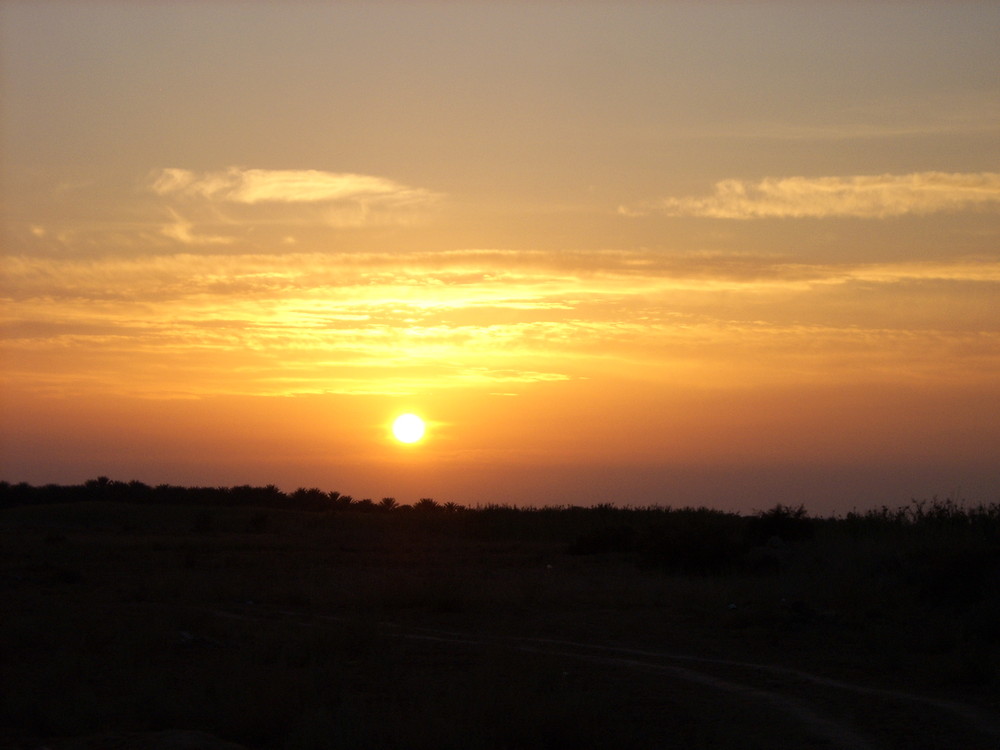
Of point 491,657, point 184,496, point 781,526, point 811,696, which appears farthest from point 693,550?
point 184,496

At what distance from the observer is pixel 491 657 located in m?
15.6

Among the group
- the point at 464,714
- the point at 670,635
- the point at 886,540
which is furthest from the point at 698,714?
the point at 886,540

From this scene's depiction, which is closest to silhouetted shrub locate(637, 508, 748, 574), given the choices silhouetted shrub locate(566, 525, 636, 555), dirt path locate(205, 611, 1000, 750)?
silhouetted shrub locate(566, 525, 636, 555)

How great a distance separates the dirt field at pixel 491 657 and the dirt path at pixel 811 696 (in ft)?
0.17

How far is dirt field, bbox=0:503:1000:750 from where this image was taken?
1177 centimetres

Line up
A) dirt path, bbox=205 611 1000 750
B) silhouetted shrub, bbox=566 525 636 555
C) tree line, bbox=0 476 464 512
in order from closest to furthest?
dirt path, bbox=205 611 1000 750, silhouetted shrub, bbox=566 525 636 555, tree line, bbox=0 476 464 512

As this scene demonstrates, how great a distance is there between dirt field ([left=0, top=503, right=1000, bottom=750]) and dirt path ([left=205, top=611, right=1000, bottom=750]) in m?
0.05

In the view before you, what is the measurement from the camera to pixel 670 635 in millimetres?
20172

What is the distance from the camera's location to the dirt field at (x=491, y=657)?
11.8 m

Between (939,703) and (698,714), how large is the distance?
350 cm

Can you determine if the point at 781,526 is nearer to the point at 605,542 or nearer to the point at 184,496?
the point at 605,542

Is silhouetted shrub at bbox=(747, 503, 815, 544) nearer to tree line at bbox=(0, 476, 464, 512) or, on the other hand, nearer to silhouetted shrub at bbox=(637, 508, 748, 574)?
silhouetted shrub at bbox=(637, 508, 748, 574)

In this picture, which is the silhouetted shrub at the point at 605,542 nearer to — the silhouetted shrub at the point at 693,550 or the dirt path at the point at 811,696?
the silhouetted shrub at the point at 693,550

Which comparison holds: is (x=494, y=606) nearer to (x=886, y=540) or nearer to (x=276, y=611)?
(x=276, y=611)
